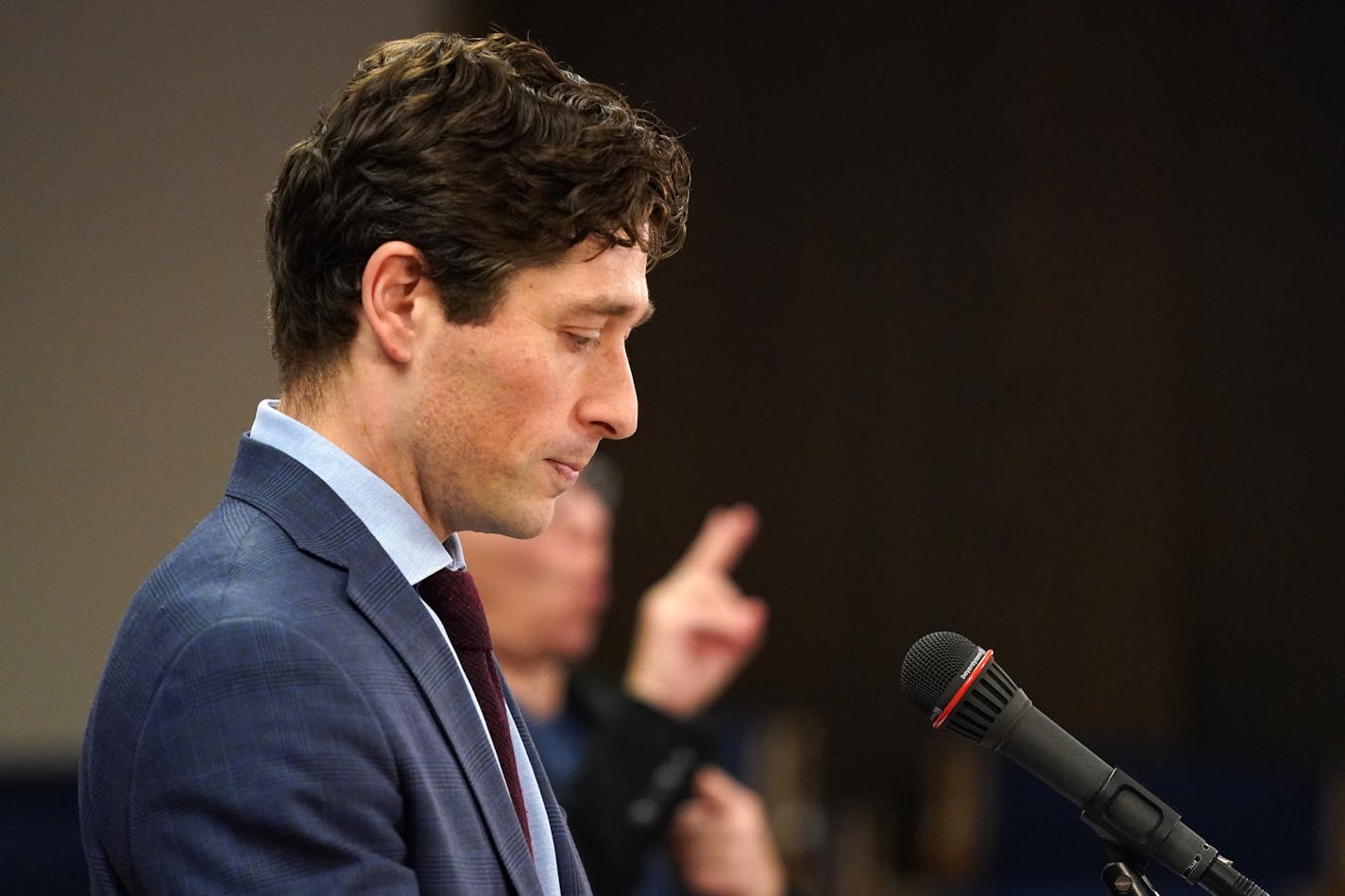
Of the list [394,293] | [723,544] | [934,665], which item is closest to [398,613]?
[394,293]

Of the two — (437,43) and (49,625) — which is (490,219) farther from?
(49,625)

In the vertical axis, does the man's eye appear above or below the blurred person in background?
above

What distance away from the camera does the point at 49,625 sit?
3.30m

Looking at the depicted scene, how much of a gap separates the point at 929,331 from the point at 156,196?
2.11 meters

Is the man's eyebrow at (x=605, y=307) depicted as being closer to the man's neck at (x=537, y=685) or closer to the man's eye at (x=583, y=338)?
the man's eye at (x=583, y=338)

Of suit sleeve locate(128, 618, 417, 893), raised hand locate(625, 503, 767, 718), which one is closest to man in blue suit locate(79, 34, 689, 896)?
suit sleeve locate(128, 618, 417, 893)

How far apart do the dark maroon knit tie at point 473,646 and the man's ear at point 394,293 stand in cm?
17

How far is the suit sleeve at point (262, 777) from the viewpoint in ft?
2.98

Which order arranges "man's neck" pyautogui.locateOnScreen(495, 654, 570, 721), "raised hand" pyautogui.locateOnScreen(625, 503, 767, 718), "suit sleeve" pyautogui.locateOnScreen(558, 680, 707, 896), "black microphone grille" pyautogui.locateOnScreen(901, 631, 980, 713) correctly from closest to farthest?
1. "black microphone grille" pyautogui.locateOnScreen(901, 631, 980, 713)
2. "suit sleeve" pyautogui.locateOnScreen(558, 680, 707, 896)
3. "raised hand" pyautogui.locateOnScreen(625, 503, 767, 718)
4. "man's neck" pyautogui.locateOnScreen(495, 654, 570, 721)

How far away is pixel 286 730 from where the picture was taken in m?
0.93

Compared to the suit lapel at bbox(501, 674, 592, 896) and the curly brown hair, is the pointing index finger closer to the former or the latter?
the suit lapel at bbox(501, 674, 592, 896)

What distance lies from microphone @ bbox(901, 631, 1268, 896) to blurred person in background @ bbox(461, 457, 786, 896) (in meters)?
1.10

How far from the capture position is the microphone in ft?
3.62

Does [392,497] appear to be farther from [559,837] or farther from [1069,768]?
[1069,768]
